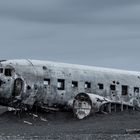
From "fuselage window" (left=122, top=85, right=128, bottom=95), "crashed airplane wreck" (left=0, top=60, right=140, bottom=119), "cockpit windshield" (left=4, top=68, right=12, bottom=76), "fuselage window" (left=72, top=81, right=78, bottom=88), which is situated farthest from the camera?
"fuselage window" (left=122, top=85, right=128, bottom=95)

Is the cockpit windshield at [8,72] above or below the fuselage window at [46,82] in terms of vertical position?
above

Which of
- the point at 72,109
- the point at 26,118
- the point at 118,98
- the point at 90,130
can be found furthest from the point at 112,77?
the point at 90,130

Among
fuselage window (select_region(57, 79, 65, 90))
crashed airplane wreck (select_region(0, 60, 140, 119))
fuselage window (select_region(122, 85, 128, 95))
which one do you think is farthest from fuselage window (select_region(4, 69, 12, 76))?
fuselage window (select_region(122, 85, 128, 95))

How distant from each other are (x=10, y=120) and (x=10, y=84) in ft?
8.53

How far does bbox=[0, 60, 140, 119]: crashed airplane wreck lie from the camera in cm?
4309

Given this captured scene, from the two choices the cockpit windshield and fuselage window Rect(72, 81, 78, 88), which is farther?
fuselage window Rect(72, 81, 78, 88)

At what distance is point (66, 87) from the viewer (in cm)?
4550

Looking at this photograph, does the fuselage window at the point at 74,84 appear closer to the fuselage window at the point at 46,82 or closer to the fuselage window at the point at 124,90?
the fuselage window at the point at 46,82

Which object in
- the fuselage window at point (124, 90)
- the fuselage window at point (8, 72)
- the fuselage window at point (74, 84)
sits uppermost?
the fuselage window at point (8, 72)

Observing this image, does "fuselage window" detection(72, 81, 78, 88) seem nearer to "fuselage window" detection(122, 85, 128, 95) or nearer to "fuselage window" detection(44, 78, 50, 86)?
"fuselage window" detection(44, 78, 50, 86)

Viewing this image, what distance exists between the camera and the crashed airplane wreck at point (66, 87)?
43094mm

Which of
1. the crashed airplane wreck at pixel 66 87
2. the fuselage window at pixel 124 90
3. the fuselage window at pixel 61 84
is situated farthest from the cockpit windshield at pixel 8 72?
the fuselage window at pixel 124 90

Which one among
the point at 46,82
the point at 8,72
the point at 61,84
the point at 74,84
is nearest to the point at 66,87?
the point at 61,84

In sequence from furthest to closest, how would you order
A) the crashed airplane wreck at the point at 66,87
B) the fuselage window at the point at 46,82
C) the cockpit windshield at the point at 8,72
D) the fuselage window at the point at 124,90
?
the fuselage window at the point at 124,90 → the fuselage window at the point at 46,82 → the crashed airplane wreck at the point at 66,87 → the cockpit windshield at the point at 8,72
